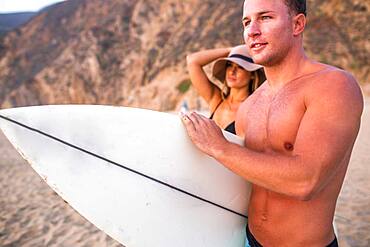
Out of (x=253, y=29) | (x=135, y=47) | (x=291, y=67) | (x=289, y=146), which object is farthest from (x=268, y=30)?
(x=135, y=47)

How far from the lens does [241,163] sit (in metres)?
1.03

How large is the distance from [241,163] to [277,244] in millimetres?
474

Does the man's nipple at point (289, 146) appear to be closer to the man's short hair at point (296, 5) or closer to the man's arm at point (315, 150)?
the man's arm at point (315, 150)

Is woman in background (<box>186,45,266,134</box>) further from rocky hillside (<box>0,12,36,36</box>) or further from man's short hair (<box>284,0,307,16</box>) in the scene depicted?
rocky hillside (<box>0,12,36,36</box>)

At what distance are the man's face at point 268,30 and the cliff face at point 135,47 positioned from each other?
53.2ft

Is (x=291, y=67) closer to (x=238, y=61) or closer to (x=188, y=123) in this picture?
(x=188, y=123)

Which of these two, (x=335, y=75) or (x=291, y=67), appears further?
(x=291, y=67)

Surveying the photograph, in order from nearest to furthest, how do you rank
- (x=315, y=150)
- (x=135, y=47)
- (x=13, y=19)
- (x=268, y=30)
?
(x=315, y=150) → (x=268, y=30) → (x=135, y=47) → (x=13, y=19)

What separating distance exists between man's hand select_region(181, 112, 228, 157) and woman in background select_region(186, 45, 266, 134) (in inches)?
50.9

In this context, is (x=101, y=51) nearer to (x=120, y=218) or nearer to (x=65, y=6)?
(x=65, y=6)

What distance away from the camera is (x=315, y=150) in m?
0.96

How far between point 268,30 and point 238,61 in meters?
1.47

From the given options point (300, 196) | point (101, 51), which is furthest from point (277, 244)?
point (101, 51)

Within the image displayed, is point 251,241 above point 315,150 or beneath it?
beneath
